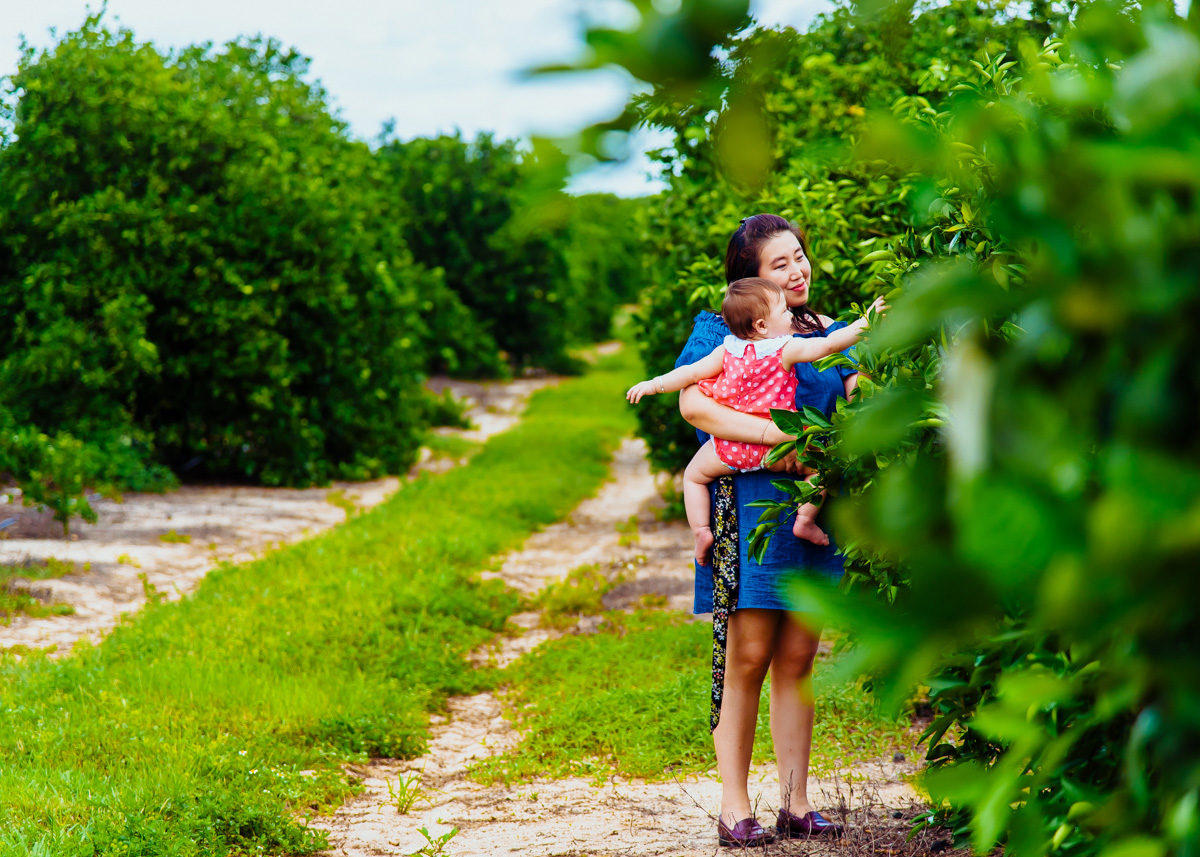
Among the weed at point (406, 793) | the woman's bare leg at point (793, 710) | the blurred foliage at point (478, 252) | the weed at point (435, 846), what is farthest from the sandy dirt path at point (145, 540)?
the blurred foliage at point (478, 252)

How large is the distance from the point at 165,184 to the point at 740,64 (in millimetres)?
10348

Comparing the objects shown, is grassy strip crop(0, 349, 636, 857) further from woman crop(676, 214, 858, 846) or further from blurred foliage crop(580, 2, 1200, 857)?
blurred foliage crop(580, 2, 1200, 857)

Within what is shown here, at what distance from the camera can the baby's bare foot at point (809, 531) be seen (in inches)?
122

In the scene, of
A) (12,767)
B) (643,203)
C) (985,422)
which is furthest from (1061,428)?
(643,203)

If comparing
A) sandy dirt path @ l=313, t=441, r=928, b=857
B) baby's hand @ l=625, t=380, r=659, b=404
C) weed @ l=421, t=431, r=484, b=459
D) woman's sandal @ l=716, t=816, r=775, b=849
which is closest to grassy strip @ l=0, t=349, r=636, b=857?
sandy dirt path @ l=313, t=441, r=928, b=857

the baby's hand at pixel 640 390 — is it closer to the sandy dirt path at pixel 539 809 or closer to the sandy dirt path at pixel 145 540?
the sandy dirt path at pixel 539 809

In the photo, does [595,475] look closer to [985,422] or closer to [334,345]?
[334,345]

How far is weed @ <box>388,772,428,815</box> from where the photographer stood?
3869mm

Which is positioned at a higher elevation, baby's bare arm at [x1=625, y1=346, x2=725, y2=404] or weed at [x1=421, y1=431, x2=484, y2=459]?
baby's bare arm at [x1=625, y1=346, x2=725, y2=404]

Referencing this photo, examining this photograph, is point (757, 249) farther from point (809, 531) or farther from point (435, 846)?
point (435, 846)

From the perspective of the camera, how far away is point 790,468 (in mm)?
3199

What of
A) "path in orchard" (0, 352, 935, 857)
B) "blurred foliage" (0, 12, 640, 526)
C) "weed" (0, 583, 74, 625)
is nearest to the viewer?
"path in orchard" (0, 352, 935, 857)

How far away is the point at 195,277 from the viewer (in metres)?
10.3

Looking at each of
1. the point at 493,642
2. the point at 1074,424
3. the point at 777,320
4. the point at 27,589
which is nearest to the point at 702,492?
the point at 777,320
